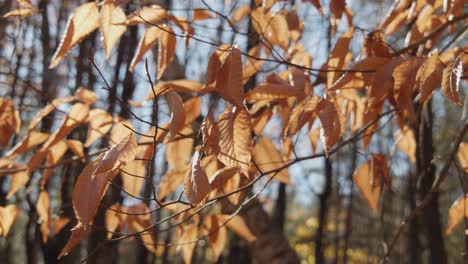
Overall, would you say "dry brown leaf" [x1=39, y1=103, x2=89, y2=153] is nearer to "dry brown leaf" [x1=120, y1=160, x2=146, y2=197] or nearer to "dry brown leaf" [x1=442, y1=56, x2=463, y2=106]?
"dry brown leaf" [x1=120, y1=160, x2=146, y2=197]

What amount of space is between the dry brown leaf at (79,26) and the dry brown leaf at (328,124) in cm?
48

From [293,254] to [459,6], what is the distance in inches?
34.0

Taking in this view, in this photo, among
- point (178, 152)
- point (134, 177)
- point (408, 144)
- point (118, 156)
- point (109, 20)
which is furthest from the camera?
point (408, 144)

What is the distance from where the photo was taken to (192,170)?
0.74 metres

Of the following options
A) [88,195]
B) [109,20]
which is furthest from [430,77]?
[109,20]

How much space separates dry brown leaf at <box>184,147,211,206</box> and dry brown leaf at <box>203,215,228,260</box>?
53cm

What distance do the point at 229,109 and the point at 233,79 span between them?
0.40 feet

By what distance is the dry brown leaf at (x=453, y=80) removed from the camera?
75 cm

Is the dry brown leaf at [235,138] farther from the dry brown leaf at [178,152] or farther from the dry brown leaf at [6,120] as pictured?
the dry brown leaf at [6,120]

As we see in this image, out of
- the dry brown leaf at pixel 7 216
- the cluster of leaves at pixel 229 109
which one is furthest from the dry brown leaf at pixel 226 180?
the dry brown leaf at pixel 7 216

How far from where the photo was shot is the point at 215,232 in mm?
1324

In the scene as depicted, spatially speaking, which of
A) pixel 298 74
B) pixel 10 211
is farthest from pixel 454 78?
pixel 10 211

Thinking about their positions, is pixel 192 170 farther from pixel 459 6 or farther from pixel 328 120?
pixel 459 6

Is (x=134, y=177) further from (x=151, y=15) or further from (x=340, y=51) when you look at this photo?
(x=340, y=51)
